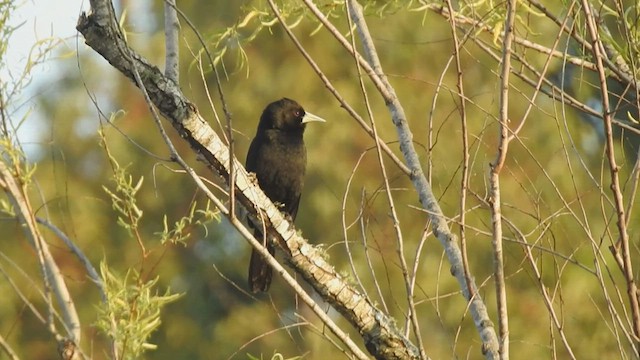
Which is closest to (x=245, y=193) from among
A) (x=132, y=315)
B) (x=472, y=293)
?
(x=132, y=315)

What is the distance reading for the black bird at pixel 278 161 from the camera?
6.12 m

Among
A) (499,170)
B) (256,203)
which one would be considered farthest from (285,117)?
(499,170)

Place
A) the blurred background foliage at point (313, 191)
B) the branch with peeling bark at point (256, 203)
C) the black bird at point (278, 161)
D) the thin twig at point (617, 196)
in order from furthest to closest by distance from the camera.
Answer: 1. the blurred background foliage at point (313, 191)
2. the black bird at point (278, 161)
3. the branch with peeling bark at point (256, 203)
4. the thin twig at point (617, 196)

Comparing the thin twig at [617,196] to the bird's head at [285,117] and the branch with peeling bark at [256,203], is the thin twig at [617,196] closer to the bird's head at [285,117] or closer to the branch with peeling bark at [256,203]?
the branch with peeling bark at [256,203]

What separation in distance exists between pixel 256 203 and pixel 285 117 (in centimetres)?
300

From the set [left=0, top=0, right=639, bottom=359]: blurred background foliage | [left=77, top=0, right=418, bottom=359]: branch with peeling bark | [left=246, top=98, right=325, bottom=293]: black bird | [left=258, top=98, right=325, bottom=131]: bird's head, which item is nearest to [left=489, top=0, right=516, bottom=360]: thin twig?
[left=77, top=0, right=418, bottom=359]: branch with peeling bark

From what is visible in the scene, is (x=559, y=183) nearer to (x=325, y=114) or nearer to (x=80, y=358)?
(x=325, y=114)

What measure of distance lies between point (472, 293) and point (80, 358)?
1151mm

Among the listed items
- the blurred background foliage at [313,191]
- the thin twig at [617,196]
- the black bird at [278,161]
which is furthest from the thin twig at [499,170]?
the blurred background foliage at [313,191]

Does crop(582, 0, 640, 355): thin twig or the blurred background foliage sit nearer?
crop(582, 0, 640, 355): thin twig

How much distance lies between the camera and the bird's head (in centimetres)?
647

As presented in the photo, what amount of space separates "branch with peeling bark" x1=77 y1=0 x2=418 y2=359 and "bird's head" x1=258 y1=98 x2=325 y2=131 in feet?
9.18

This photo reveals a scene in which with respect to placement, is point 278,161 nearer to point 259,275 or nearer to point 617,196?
point 259,275

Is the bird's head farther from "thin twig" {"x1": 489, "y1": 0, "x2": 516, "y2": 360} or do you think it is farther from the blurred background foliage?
"thin twig" {"x1": 489, "y1": 0, "x2": 516, "y2": 360}
